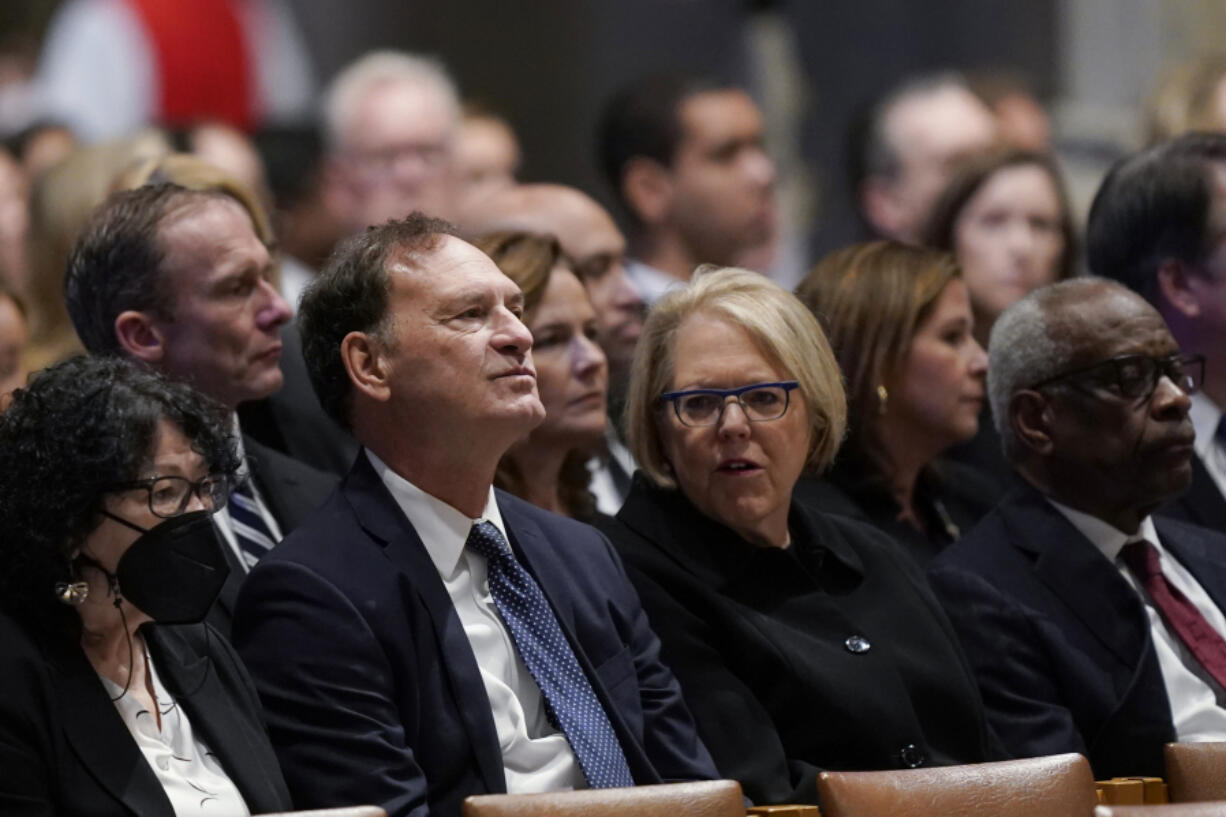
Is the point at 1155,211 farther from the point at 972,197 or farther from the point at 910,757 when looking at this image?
the point at 910,757

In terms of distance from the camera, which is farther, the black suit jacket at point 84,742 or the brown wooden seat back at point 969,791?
the brown wooden seat back at point 969,791

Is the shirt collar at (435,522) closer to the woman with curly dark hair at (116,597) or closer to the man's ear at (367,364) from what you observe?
the man's ear at (367,364)

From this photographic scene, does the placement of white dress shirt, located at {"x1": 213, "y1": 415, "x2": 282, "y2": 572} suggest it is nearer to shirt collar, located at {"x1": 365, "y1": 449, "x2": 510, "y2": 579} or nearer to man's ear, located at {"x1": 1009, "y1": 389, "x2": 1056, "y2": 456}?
shirt collar, located at {"x1": 365, "y1": 449, "x2": 510, "y2": 579}

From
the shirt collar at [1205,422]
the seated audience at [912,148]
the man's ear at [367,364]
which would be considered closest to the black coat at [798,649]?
the man's ear at [367,364]

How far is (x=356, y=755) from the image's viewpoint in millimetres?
3211

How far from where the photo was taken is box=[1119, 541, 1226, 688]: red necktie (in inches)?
164

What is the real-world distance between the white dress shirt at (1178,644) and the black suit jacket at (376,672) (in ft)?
3.60

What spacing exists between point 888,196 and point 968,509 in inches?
96.9

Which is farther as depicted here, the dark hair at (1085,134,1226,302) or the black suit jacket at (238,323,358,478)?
the dark hair at (1085,134,1226,302)

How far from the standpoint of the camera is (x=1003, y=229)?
596cm

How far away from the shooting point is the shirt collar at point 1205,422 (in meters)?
4.91

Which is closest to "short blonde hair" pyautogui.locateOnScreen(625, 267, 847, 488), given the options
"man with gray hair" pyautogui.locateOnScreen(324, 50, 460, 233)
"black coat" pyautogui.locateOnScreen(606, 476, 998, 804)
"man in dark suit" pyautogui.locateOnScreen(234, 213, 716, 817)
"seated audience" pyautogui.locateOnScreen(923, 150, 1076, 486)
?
"black coat" pyautogui.locateOnScreen(606, 476, 998, 804)

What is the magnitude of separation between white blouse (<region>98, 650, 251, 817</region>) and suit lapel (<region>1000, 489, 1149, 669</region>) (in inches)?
70.8

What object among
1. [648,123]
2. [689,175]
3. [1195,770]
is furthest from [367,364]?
[648,123]
